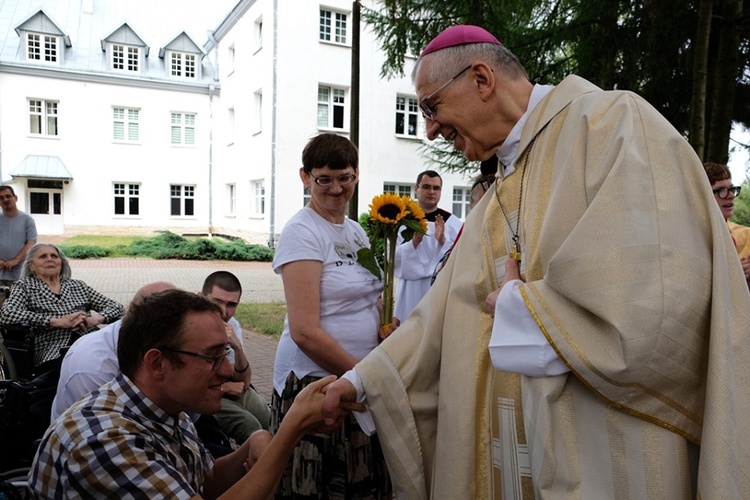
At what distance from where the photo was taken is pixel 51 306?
5223 millimetres

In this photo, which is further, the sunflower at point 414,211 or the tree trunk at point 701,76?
the tree trunk at point 701,76

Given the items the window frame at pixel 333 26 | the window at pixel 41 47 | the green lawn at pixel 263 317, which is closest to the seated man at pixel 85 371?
the green lawn at pixel 263 317

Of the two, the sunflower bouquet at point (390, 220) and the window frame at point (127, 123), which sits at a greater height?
the window frame at point (127, 123)

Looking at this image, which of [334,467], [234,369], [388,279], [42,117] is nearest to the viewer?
[334,467]

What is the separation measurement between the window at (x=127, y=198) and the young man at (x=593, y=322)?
29.3 m

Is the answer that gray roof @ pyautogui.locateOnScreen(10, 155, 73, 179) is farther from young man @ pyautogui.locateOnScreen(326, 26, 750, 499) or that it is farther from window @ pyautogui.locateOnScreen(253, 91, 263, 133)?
young man @ pyautogui.locateOnScreen(326, 26, 750, 499)

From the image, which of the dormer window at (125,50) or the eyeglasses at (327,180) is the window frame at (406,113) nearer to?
the dormer window at (125,50)

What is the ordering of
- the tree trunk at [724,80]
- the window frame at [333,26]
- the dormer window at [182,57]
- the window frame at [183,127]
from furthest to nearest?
the dormer window at [182,57] → the window frame at [183,127] → the window frame at [333,26] → the tree trunk at [724,80]

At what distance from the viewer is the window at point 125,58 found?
29.7m

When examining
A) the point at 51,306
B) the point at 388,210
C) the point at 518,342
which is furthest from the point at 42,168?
the point at 518,342

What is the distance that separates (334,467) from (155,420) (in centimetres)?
86

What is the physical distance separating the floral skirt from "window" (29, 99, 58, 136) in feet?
96.4

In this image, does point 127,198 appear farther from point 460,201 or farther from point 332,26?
point 460,201

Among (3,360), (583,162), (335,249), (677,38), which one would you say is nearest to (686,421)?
(583,162)
